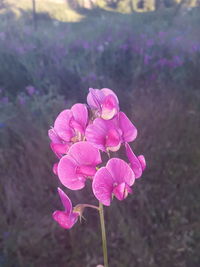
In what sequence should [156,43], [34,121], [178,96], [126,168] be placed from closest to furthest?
[126,168], [34,121], [178,96], [156,43]

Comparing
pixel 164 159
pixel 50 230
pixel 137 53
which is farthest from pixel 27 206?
pixel 137 53

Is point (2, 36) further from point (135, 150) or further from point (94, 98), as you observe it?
point (94, 98)

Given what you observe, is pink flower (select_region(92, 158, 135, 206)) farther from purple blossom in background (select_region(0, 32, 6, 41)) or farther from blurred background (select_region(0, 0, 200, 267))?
purple blossom in background (select_region(0, 32, 6, 41))

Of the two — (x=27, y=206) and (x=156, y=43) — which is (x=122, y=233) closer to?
(x=27, y=206)

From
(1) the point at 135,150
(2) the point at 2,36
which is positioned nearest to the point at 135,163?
(1) the point at 135,150

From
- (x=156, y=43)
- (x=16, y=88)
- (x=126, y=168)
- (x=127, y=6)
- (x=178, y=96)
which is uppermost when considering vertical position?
(x=126, y=168)

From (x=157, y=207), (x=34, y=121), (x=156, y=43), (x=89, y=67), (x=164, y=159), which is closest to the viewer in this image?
(x=157, y=207)
